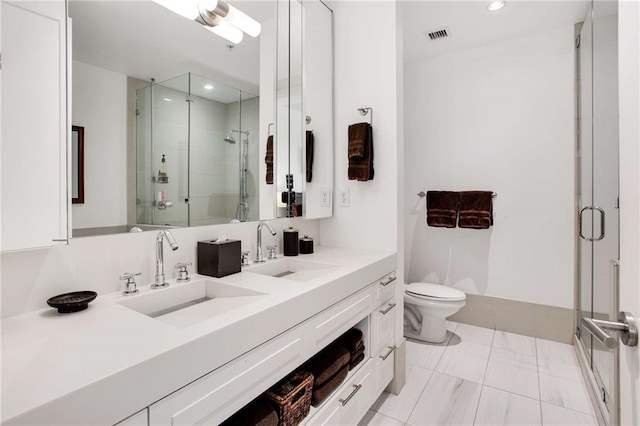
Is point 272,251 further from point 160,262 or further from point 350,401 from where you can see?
point 350,401

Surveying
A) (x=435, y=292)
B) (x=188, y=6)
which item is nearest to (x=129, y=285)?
(x=188, y=6)

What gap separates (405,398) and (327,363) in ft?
2.85

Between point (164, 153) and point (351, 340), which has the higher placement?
point (164, 153)

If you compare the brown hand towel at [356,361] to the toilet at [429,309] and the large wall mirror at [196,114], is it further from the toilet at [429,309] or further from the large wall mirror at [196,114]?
the toilet at [429,309]

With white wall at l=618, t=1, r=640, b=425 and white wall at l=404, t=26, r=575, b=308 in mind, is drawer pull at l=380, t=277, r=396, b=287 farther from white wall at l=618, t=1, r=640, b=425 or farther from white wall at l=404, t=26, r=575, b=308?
white wall at l=404, t=26, r=575, b=308

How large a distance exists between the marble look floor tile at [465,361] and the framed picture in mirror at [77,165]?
2263 mm

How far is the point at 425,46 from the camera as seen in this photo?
Answer: 2826 mm

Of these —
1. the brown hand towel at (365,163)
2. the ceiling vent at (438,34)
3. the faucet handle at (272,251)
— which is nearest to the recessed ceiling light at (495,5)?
the ceiling vent at (438,34)

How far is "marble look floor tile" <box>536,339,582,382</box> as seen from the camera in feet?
7.07

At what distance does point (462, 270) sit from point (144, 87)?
275 centimetres

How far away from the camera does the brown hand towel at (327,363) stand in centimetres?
130

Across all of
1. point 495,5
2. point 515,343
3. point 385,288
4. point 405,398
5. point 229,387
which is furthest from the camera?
point 515,343

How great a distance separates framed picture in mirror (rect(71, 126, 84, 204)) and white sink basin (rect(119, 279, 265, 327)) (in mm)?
380

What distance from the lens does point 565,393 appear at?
6.40 feet
